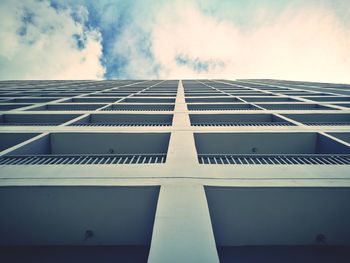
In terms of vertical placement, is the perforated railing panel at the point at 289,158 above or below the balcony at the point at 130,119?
below

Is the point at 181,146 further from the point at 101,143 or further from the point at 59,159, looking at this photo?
the point at 59,159

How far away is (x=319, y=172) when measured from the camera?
17.5 feet

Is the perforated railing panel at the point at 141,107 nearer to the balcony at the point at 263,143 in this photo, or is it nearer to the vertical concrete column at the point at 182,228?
the balcony at the point at 263,143

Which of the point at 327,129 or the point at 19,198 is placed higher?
the point at 327,129

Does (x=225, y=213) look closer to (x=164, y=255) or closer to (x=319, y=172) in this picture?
(x=164, y=255)

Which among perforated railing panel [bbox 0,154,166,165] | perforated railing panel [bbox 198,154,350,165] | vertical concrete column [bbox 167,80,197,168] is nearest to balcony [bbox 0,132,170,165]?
vertical concrete column [bbox 167,80,197,168]

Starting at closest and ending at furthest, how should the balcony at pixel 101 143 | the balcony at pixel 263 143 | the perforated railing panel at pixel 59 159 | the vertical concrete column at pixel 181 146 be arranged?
the vertical concrete column at pixel 181 146 → the perforated railing panel at pixel 59 159 → the balcony at pixel 263 143 → the balcony at pixel 101 143

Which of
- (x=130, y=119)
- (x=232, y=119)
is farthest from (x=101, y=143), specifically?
(x=232, y=119)

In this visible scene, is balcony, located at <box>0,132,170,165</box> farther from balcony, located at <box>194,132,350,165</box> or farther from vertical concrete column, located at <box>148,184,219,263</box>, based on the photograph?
vertical concrete column, located at <box>148,184,219,263</box>

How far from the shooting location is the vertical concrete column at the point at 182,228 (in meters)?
3.18

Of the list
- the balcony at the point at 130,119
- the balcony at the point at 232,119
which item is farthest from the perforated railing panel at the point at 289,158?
the balcony at the point at 130,119

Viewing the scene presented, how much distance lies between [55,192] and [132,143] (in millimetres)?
4655

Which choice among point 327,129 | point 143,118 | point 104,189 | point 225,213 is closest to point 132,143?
point 143,118

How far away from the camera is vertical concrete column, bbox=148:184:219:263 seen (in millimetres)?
3182
